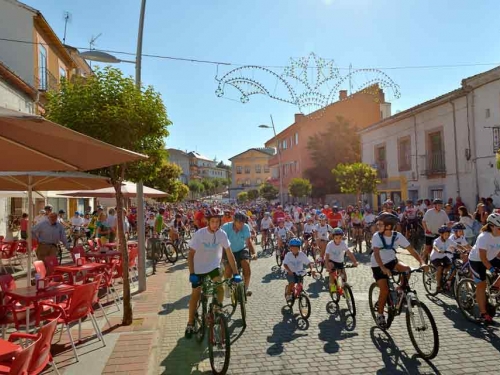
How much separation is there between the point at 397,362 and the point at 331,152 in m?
36.3

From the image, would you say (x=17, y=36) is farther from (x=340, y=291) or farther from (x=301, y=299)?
(x=340, y=291)

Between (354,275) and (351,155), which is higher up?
(351,155)

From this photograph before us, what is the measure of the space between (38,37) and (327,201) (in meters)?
26.2

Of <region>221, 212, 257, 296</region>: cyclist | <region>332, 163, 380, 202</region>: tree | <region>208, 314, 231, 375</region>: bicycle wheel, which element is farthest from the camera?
<region>332, 163, 380, 202</region>: tree

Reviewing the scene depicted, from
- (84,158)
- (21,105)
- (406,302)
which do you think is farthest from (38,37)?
(406,302)

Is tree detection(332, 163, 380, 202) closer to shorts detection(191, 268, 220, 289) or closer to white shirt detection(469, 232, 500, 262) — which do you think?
white shirt detection(469, 232, 500, 262)

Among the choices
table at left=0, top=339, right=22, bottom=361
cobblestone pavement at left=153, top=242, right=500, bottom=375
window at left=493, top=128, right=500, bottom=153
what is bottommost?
cobblestone pavement at left=153, top=242, right=500, bottom=375

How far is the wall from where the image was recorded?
19156mm

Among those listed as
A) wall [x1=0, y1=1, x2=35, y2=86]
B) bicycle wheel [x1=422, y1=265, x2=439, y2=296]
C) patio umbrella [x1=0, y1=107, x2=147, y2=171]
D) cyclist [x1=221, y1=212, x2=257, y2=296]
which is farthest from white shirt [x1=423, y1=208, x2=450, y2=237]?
wall [x1=0, y1=1, x2=35, y2=86]

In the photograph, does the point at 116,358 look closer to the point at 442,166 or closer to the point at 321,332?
the point at 321,332

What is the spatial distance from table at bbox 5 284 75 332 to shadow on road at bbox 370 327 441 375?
3939 millimetres

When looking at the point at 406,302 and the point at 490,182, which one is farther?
the point at 490,182

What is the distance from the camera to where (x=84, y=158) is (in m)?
5.32

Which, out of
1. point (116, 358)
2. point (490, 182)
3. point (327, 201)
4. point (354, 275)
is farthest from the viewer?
point (327, 201)
